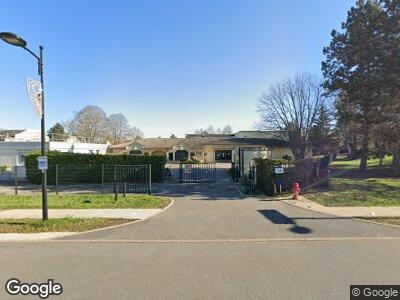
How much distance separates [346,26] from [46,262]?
27.6 meters

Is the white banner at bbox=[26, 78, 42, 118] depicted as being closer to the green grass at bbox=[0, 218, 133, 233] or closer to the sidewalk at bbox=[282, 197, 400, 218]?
the green grass at bbox=[0, 218, 133, 233]

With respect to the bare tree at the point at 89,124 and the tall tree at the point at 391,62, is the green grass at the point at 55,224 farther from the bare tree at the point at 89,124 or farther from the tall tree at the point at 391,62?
the bare tree at the point at 89,124

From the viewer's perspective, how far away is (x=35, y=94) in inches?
369

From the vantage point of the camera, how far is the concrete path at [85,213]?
11.1 meters

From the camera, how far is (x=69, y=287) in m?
5.28

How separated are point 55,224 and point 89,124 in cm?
5940

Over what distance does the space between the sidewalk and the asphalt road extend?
122cm

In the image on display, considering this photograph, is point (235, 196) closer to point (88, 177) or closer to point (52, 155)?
point (88, 177)

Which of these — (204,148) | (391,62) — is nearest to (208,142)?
→ (204,148)

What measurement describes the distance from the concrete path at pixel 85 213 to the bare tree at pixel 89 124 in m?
54.9

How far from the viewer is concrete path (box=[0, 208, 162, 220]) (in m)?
11.1

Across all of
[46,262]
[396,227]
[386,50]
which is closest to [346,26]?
[386,50]

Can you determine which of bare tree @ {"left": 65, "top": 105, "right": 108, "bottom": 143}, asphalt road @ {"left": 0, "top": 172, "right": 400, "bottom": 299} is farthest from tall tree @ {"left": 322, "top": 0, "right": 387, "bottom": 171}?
→ bare tree @ {"left": 65, "top": 105, "right": 108, "bottom": 143}

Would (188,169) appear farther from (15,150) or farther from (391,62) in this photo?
(15,150)
